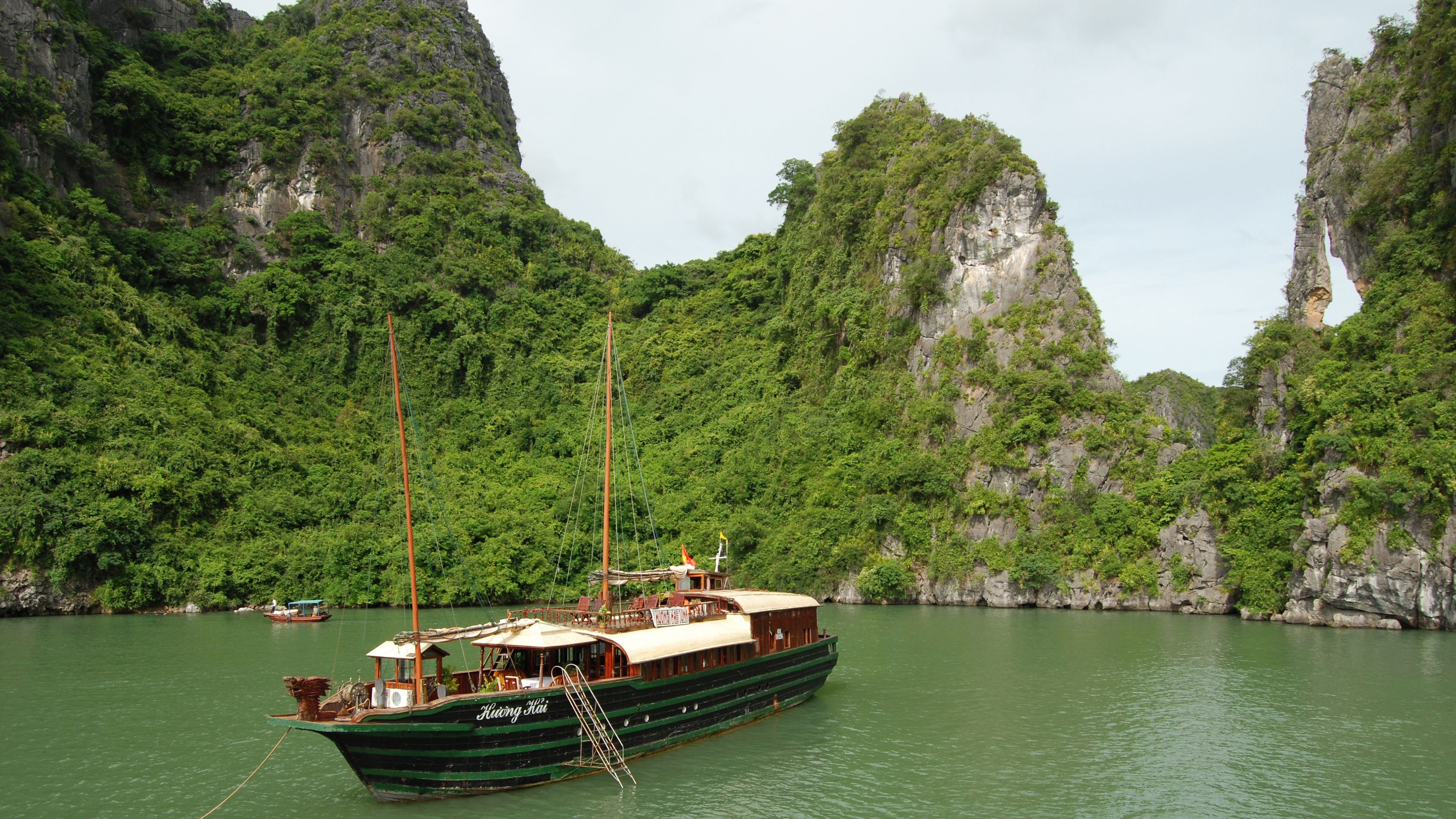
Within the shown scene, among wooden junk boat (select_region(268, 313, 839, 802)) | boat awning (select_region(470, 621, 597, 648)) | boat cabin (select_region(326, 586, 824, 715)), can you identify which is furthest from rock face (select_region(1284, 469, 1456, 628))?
boat awning (select_region(470, 621, 597, 648))

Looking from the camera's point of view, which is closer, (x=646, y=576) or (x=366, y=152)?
(x=646, y=576)

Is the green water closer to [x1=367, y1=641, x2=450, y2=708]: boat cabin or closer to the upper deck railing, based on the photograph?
[x1=367, y1=641, x2=450, y2=708]: boat cabin

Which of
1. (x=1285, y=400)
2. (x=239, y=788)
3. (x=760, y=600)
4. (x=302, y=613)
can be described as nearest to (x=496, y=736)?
(x=239, y=788)

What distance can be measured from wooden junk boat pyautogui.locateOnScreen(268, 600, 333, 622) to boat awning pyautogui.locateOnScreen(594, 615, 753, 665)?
30826mm

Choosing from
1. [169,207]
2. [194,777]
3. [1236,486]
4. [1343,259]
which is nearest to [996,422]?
[1236,486]

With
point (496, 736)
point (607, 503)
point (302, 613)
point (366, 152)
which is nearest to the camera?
point (496, 736)

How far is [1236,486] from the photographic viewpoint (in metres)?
47.6

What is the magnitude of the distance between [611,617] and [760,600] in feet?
18.7

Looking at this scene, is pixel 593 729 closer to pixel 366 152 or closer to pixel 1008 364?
pixel 1008 364

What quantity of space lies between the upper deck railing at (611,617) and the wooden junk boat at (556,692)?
0.13 feet

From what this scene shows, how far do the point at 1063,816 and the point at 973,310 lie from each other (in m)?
48.2

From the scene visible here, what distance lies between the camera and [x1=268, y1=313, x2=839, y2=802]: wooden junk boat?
54.2 ft

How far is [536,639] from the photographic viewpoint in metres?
18.8

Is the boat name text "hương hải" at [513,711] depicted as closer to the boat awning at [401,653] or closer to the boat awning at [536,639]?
the boat awning at [536,639]
